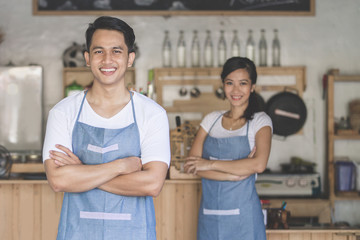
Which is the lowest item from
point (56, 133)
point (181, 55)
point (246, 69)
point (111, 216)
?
point (111, 216)

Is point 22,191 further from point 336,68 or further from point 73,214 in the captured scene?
point 336,68

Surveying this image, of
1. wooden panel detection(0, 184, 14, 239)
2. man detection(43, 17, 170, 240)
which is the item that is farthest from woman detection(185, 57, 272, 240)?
wooden panel detection(0, 184, 14, 239)

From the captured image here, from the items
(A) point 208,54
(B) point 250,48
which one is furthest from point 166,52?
(B) point 250,48

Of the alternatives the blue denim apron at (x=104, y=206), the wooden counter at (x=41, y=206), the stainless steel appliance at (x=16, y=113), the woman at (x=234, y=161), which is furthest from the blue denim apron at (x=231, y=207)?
the stainless steel appliance at (x=16, y=113)

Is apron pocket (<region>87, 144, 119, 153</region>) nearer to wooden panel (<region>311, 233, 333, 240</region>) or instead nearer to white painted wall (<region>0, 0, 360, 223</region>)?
wooden panel (<region>311, 233, 333, 240</region>)

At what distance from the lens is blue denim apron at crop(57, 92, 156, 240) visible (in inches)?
69.9

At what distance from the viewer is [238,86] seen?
2.77 metres

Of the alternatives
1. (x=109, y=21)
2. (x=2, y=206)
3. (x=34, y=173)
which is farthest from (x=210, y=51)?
(x=109, y=21)

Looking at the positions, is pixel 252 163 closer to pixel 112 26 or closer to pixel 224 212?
pixel 224 212

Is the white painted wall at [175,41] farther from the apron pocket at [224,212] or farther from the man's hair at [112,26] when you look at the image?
the man's hair at [112,26]

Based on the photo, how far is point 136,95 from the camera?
6.25 feet

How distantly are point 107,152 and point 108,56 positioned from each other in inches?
16.5

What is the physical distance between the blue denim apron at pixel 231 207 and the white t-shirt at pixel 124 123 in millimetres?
948

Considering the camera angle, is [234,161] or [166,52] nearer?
[234,161]
